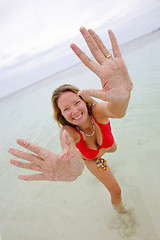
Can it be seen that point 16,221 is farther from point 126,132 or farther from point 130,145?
point 126,132

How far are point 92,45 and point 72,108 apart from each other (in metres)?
0.71

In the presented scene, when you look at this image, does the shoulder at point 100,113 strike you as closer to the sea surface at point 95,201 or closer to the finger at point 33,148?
the finger at point 33,148

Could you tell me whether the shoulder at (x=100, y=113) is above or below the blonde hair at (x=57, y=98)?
below

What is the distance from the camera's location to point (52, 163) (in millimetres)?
1176

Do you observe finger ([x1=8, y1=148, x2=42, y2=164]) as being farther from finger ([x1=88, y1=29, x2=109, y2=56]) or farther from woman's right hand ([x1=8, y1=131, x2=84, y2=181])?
finger ([x1=88, y1=29, x2=109, y2=56])

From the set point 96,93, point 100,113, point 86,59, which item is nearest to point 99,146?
point 100,113

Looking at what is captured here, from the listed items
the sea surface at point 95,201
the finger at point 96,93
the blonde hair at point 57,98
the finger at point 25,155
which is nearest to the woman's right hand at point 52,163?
the finger at point 25,155

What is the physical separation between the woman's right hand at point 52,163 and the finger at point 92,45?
62cm

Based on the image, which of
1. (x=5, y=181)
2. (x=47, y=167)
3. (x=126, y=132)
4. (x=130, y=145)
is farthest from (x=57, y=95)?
(x=5, y=181)

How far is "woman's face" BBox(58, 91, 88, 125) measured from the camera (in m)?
1.70

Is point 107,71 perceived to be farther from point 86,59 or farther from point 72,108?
point 72,108

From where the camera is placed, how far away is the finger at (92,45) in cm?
113

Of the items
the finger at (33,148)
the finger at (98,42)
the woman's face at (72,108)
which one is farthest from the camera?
the woman's face at (72,108)

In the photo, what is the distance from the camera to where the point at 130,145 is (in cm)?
345
